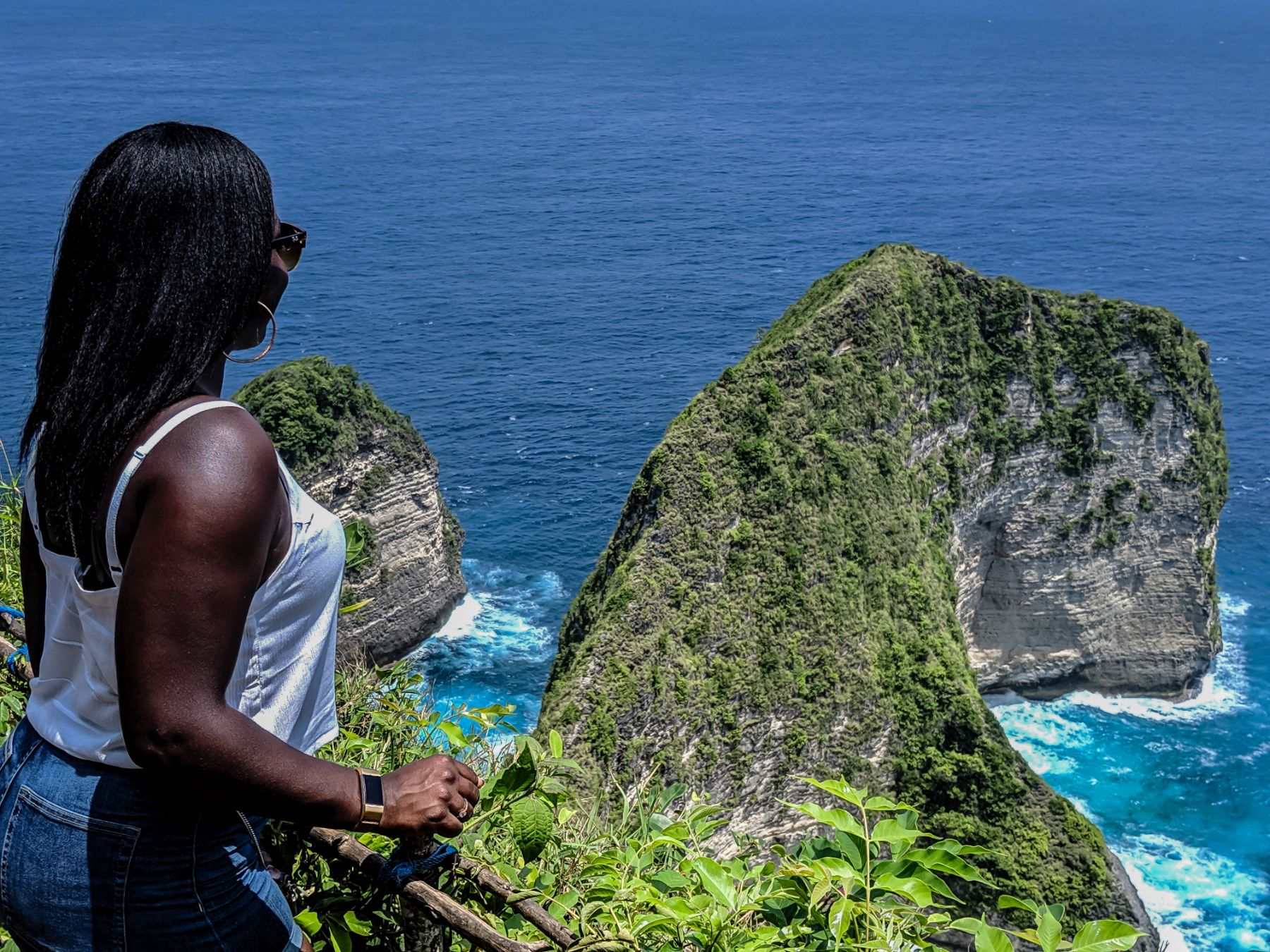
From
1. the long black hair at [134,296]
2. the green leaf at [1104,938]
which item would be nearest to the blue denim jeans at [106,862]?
the long black hair at [134,296]

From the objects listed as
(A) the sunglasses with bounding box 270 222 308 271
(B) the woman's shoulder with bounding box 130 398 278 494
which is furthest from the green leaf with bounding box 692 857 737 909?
(A) the sunglasses with bounding box 270 222 308 271

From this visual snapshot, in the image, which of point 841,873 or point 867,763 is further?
point 867,763

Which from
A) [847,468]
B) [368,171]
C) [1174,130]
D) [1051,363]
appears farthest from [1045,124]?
[847,468]

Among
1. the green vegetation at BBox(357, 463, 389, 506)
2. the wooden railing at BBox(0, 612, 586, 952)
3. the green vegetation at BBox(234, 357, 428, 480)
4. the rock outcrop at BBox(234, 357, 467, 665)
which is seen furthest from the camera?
the green vegetation at BBox(357, 463, 389, 506)

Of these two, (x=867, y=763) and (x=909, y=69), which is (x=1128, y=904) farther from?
(x=909, y=69)

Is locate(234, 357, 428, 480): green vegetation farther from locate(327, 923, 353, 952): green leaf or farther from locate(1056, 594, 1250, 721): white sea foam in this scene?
locate(327, 923, 353, 952): green leaf

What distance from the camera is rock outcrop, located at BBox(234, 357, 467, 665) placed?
1631 inches

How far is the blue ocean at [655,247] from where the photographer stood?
A: 143 feet

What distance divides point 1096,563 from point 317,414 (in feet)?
95.0

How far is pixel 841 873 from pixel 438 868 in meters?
1.28

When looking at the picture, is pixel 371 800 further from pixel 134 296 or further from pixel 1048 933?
pixel 1048 933

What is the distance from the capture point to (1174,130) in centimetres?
13500

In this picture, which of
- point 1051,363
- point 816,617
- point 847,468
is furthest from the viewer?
point 1051,363

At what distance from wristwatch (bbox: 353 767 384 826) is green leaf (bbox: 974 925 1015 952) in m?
1.80
